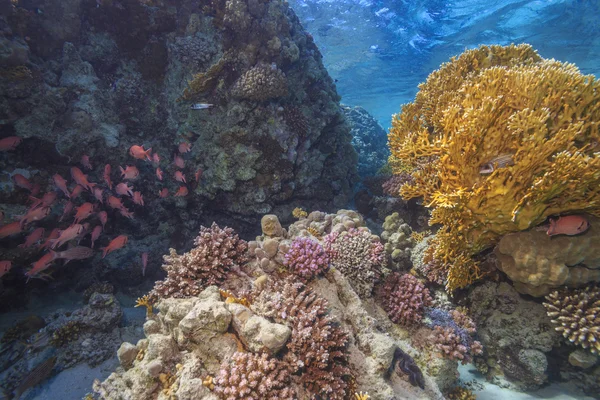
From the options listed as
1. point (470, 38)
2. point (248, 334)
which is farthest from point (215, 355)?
point (470, 38)

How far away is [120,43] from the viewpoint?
936cm

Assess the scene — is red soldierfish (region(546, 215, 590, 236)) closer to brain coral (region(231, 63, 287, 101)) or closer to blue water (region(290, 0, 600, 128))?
brain coral (region(231, 63, 287, 101))

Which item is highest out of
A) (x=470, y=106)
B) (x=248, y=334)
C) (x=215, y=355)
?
(x=470, y=106)

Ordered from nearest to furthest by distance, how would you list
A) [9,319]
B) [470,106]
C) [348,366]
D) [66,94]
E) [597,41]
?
[348,366]
[470,106]
[9,319]
[66,94]
[597,41]

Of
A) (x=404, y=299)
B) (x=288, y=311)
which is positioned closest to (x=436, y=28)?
(x=404, y=299)

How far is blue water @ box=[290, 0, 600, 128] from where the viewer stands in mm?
17203

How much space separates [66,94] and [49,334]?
6812mm

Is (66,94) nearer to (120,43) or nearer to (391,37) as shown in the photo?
(120,43)

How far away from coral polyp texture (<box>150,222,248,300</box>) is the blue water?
757 inches

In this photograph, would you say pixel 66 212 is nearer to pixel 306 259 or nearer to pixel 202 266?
pixel 202 266

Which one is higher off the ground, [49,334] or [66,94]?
[66,94]

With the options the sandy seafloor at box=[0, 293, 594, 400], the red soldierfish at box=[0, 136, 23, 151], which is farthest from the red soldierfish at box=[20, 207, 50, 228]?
the sandy seafloor at box=[0, 293, 594, 400]

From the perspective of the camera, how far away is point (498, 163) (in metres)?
4.17

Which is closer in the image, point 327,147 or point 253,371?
point 253,371
